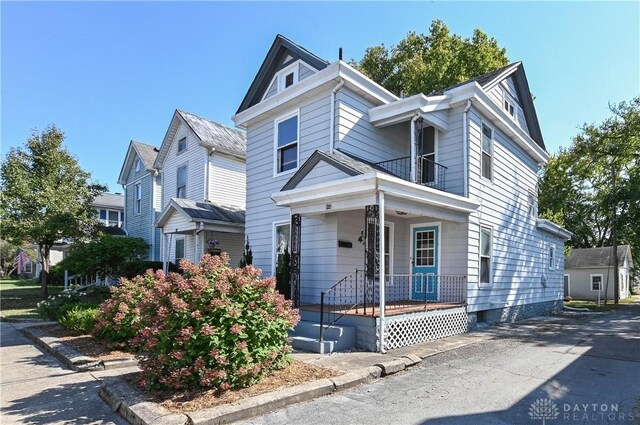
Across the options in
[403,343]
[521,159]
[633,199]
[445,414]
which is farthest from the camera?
[633,199]

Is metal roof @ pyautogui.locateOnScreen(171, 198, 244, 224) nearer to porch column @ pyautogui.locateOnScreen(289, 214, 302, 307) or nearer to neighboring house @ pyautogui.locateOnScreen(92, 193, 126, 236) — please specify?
porch column @ pyautogui.locateOnScreen(289, 214, 302, 307)

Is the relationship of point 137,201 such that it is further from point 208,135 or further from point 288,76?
point 288,76

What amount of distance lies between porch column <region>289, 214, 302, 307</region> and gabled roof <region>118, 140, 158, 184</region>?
585 inches

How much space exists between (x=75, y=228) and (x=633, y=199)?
27802mm

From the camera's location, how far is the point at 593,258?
109ft

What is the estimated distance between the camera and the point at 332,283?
974 cm

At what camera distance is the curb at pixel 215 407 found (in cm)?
417

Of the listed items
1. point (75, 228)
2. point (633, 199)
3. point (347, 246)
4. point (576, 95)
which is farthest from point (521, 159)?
point (75, 228)

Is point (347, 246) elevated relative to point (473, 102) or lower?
lower

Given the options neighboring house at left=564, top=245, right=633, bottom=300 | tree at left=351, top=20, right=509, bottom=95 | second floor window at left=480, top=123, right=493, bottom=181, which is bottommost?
neighboring house at left=564, top=245, right=633, bottom=300

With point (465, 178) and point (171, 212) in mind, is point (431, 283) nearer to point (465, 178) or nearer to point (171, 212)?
point (465, 178)

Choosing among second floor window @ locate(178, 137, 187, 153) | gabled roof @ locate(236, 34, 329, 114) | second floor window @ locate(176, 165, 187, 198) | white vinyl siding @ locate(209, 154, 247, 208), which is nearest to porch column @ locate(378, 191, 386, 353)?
gabled roof @ locate(236, 34, 329, 114)

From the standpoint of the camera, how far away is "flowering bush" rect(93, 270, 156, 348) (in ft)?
25.0
